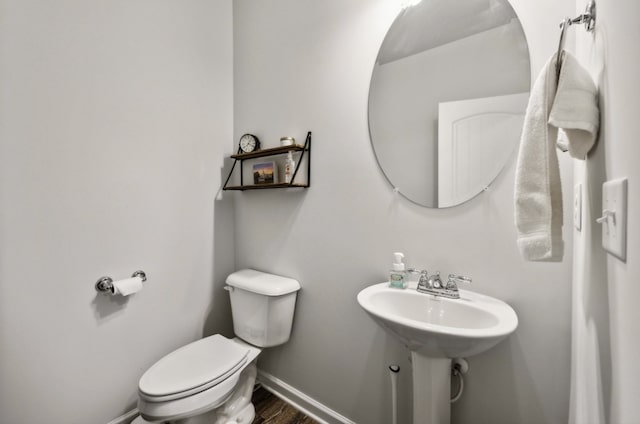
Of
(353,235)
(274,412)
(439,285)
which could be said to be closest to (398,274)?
(439,285)

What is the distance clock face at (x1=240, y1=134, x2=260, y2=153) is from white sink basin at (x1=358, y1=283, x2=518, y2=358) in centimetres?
111

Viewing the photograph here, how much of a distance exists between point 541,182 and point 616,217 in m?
0.18

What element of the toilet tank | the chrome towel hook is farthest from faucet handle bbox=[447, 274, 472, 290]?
the toilet tank

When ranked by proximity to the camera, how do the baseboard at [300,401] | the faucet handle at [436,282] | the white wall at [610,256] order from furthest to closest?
the baseboard at [300,401] → the faucet handle at [436,282] → the white wall at [610,256]

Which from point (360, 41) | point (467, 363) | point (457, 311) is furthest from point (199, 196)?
point (467, 363)

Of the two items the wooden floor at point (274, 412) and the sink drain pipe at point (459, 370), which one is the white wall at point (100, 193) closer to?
the wooden floor at point (274, 412)

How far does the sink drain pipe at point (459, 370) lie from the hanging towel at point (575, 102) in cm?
84

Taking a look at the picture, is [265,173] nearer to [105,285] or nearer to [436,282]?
[105,285]

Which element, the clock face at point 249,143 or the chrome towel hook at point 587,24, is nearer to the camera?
the chrome towel hook at point 587,24

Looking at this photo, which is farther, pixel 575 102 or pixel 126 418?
pixel 126 418

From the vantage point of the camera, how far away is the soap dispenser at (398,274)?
107 cm

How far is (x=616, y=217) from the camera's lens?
15.2 inches

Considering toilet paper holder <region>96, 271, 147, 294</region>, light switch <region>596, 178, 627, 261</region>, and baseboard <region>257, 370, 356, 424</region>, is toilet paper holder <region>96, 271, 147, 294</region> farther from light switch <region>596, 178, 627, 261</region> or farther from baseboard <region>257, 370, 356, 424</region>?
light switch <region>596, 178, 627, 261</region>

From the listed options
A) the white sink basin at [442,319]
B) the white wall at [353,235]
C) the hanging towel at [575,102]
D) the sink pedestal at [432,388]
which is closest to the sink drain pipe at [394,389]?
the white wall at [353,235]
